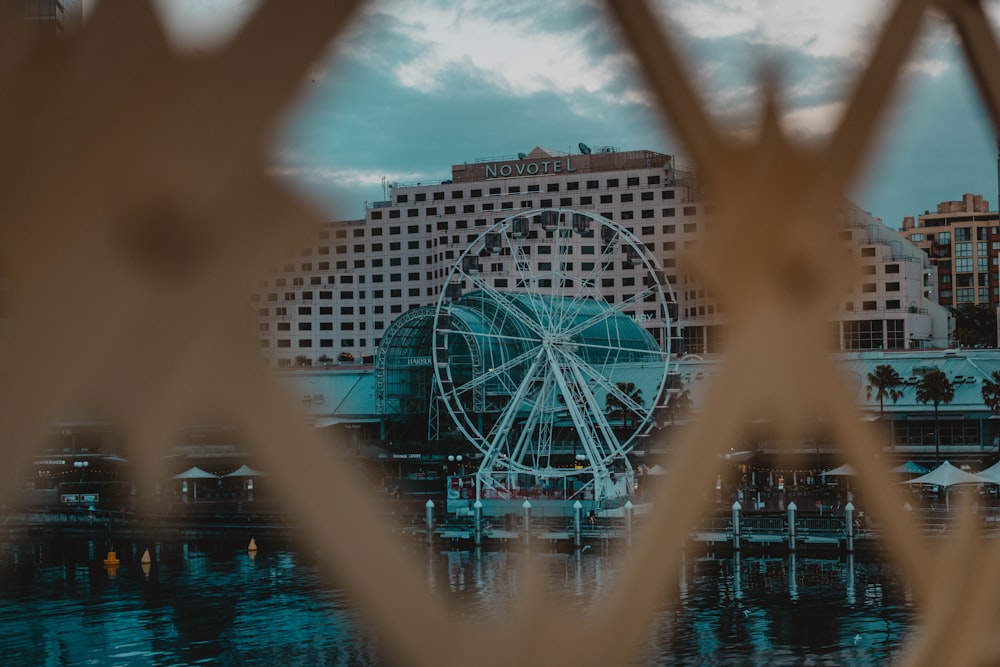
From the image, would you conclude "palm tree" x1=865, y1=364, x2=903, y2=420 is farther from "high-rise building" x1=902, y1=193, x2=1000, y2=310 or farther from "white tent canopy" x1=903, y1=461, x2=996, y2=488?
"high-rise building" x1=902, y1=193, x2=1000, y2=310

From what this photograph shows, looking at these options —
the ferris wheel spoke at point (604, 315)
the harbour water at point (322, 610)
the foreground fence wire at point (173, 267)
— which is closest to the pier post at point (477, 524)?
the harbour water at point (322, 610)

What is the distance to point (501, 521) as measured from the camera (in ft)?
165

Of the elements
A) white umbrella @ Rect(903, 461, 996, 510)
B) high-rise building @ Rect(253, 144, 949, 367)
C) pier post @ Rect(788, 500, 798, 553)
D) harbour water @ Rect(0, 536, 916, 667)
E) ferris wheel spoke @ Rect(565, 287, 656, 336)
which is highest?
high-rise building @ Rect(253, 144, 949, 367)

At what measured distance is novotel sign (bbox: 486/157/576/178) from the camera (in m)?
106

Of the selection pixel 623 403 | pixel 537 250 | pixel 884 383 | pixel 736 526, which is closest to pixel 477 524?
Answer: pixel 736 526

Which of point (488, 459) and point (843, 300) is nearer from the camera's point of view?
point (843, 300)

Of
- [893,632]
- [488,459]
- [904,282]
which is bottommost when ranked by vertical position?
[893,632]

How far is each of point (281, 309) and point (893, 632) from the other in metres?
34.1

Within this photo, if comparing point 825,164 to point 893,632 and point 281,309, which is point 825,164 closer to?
point 281,309

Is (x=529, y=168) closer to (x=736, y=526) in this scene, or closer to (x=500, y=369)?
(x=500, y=369)

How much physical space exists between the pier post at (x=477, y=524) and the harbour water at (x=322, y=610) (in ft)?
3.09

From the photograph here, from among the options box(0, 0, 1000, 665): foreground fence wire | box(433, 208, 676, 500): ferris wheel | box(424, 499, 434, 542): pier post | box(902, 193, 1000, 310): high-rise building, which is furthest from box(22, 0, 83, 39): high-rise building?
box(902, 193, 1000, 310): high-rise building

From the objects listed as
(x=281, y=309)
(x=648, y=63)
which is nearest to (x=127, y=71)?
(x=281, y=309)

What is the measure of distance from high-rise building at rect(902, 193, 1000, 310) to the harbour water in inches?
3038
